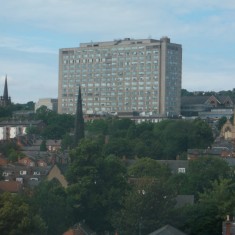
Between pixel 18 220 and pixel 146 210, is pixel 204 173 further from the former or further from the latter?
pixel 18 220

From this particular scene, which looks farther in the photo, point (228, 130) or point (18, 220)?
point (228, 130)

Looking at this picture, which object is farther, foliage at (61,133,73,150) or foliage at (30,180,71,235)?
foliage at (61,133,73,150)

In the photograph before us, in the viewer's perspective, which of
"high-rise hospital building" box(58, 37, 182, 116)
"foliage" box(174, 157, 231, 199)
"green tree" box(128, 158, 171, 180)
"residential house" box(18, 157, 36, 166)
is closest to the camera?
"foliage" box(174, 157, 231, 199)

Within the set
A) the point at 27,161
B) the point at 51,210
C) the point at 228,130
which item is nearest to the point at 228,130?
the point at 228,130

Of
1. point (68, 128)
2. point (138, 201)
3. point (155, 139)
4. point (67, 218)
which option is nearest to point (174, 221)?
point (138, 201)

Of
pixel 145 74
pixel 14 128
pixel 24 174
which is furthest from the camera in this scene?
pixel 145 74

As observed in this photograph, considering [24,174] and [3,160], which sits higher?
[3,160]

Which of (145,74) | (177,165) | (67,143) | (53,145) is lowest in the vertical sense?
(177,165)

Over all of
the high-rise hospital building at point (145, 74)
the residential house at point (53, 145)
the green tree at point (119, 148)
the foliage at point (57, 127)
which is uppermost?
the high-rise hospital building at point (145, 74)

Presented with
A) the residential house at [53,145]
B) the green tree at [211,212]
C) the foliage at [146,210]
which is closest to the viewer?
the green tree at [211,212]

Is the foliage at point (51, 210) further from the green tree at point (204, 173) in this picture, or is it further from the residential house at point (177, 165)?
the residential house at point (177, 165)

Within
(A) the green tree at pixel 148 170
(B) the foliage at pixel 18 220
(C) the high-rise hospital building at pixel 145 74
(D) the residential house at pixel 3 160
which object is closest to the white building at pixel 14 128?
(C) the high-rise hospital building at pixel 145 74

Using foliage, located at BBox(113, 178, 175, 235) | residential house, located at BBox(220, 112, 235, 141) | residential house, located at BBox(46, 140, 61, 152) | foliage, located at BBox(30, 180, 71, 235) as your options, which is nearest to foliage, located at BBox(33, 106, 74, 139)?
residential house, located at BBox(46, 140, 61, 152)

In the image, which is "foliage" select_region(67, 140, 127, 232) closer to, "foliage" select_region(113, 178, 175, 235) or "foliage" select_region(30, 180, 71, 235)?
"foliage" select_region(113, 178, 175, 235)
